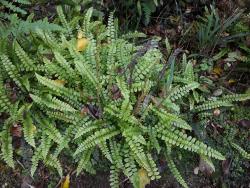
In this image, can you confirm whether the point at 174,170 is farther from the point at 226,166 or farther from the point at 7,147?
the point at 7,147

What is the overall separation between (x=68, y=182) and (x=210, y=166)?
71.3 inches

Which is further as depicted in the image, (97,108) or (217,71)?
(217,71)

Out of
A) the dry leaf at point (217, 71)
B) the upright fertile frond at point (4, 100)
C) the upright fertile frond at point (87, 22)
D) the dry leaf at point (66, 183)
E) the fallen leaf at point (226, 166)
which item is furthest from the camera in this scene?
the dry leaf at point (217, 71)

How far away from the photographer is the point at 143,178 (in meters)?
4.57

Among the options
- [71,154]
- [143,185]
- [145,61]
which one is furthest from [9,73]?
[143,185]

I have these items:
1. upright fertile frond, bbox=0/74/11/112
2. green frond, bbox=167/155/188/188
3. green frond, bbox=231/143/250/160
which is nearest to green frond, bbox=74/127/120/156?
green frond, bbox=167/155/188/188

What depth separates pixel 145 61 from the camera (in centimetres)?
480

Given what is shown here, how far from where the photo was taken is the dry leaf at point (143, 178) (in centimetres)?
456

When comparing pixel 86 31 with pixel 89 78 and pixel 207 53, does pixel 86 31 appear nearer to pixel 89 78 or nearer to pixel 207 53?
pixel 89 78

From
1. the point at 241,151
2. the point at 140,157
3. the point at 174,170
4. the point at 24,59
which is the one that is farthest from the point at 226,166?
the point at 24,59

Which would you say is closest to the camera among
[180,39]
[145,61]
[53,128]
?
[53,128]

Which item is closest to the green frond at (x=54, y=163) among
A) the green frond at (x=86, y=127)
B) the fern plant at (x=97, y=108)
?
the fern plant at (x=97, y=108)

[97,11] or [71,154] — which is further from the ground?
[97,11]

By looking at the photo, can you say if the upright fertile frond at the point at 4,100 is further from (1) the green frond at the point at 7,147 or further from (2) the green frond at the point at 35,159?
(2) the green frond at the point at 35,159
